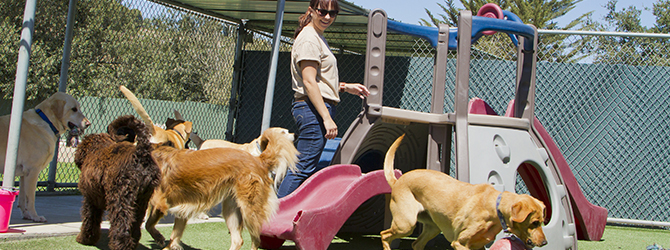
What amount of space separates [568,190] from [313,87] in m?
2.70

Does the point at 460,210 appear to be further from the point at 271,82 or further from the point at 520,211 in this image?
the point at 271,82

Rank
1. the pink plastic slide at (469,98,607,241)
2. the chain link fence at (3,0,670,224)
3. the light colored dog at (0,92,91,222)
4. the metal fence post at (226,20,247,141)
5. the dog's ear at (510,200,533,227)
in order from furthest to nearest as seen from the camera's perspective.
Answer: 1. the metal fence post at (226,20,247,141)
2. the chain link fence at (3,0,670,224)
3. the pink plastic slide at (469,98,607,241)
4. the light colored dog at (0,92,91,222)
5. the dog's ear at (510,200,533,227)

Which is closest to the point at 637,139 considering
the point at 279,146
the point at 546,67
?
the point at 546,67

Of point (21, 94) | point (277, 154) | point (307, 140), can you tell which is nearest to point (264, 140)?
point (277, 154)

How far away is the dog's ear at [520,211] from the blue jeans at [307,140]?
4.85 ft

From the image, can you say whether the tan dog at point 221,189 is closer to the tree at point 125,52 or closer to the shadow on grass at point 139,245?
the shadow on grass at point 139,245

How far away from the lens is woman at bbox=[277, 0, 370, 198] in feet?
11.9

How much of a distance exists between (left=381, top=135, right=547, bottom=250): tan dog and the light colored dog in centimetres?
307

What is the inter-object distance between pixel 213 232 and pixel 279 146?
171 cm

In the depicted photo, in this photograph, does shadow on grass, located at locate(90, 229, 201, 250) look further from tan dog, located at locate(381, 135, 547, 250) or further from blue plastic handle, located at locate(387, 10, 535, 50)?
blue plastic handle, located at locate(387, 10, 535, 50)

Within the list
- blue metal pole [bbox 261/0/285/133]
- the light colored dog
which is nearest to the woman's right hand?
blue metal pole [bbox 261/0/285/133]

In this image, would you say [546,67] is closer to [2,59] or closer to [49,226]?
[49,226]

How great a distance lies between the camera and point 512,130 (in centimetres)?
404

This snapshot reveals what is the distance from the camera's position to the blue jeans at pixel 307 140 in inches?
148
